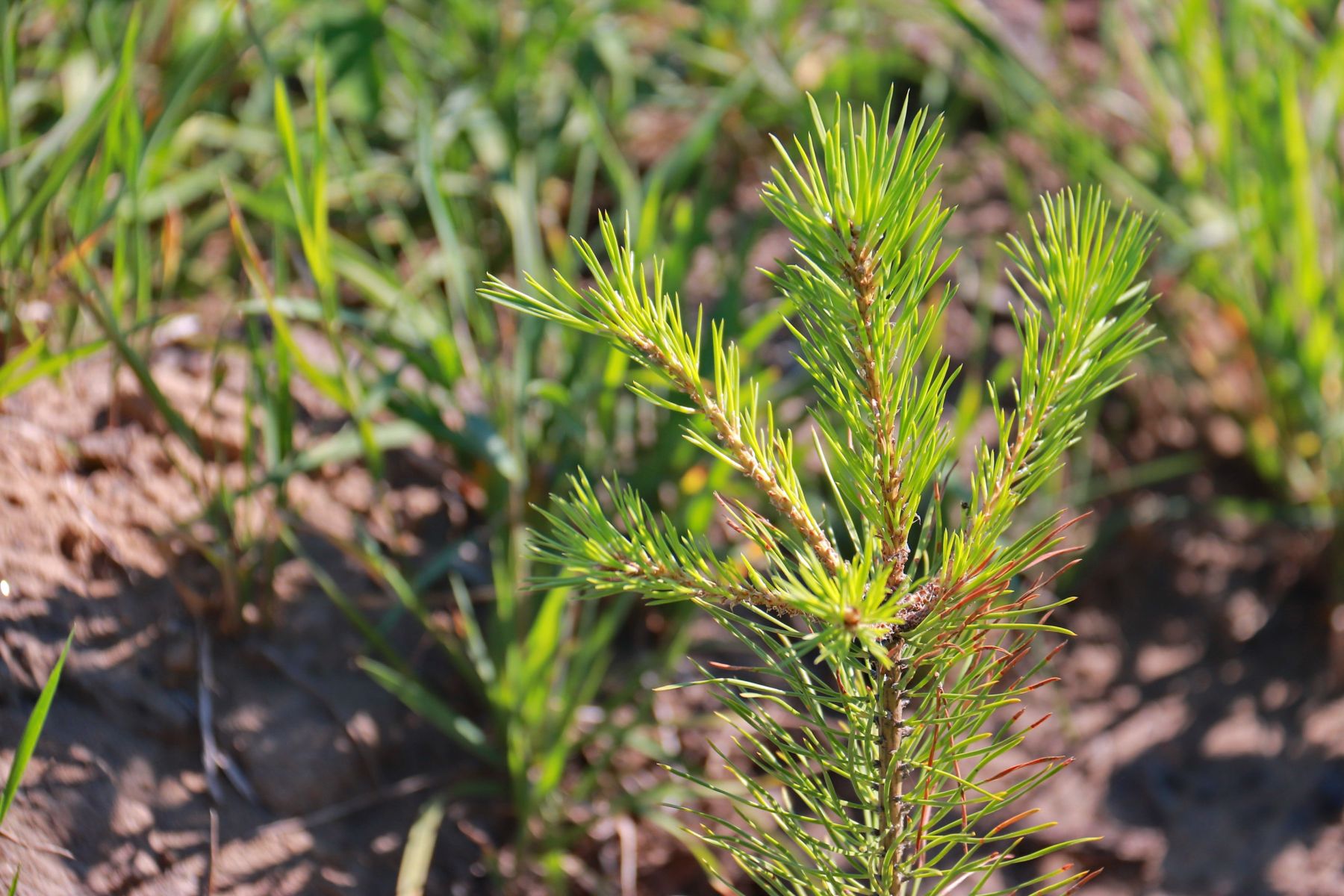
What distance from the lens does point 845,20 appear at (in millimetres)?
1862

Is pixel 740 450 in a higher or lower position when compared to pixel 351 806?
higher

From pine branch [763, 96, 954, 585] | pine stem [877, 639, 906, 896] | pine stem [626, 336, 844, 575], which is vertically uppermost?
pine branch [763, 96, 954, 585]

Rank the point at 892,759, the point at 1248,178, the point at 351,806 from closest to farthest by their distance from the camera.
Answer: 1. the point at 892,759
2. the point at 351,806
3. the point at 1248,178

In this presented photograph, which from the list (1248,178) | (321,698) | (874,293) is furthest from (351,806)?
(1248,178)

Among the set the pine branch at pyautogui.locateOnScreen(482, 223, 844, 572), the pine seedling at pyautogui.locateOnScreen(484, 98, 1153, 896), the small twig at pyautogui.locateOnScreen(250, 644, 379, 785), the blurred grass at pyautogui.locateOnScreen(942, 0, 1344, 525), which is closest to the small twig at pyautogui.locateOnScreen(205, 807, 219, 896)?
the small twig at pyautogui.locateOnScreen(250, 644, 379, 785)

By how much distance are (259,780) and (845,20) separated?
1536 mm

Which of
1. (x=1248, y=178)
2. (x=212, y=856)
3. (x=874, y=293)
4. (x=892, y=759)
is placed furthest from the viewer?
(x=1248, y=178)

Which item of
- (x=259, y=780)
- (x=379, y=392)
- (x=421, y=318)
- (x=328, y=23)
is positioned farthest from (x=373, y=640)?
(x=328, y=23)

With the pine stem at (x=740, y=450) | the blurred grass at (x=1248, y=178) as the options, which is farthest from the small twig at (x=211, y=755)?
the blurred grass at (x=1248, y=178)

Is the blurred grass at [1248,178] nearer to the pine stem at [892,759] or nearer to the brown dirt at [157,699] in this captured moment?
the pine stem at [892,759]

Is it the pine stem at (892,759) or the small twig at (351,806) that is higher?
the pine stem at (892,759)

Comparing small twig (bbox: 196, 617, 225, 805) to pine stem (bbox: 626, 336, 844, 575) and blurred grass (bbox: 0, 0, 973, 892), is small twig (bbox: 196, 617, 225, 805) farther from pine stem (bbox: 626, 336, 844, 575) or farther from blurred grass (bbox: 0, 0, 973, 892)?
pine stem (bbox: 626, 336, 844, 575)

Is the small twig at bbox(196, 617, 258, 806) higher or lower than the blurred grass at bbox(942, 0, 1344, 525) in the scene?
lower

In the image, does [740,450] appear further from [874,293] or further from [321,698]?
[321,698]
